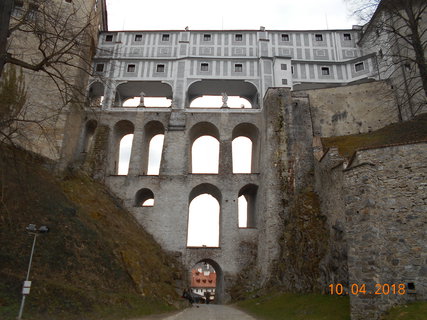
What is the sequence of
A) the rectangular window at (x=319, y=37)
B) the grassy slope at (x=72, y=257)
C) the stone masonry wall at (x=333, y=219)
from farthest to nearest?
1. the rectangular window at (x=319, y=37)
2. the stone masonry wall at (x=333, y=219)
3. the grassy slope at (x=72, y=257)

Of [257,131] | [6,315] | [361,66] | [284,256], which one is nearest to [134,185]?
[257,131]

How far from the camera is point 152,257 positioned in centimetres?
2381

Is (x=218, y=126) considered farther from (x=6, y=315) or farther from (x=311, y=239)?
(x=6, y=315)

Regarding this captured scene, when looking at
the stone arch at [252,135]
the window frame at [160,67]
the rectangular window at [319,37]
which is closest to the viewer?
the stone arch at [252,135]

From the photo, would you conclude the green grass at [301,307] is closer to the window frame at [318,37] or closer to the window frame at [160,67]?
the window frame at [160,67]

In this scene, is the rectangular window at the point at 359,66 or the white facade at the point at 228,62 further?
the white facade at the point at 228,62

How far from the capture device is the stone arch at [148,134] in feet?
112

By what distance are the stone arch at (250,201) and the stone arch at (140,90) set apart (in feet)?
44.1

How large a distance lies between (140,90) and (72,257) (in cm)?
2485

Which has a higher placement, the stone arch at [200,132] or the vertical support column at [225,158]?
the stone arch at [200,132]

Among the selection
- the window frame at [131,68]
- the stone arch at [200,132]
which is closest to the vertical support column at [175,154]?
the stone arch at [200,132]

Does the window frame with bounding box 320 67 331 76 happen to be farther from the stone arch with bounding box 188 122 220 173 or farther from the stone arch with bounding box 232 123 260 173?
the stone arch with bounding box 188 122 220 173

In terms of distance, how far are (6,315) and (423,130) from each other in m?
22.2

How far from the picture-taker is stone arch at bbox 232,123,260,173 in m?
33.3
